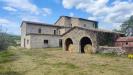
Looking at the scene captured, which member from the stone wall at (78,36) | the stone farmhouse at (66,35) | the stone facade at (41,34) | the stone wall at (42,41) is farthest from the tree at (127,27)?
the stone wall at (78,36)

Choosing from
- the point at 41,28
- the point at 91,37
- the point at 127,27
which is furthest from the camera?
the point at 127,27

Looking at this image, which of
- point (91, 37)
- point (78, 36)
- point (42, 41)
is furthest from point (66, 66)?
point (42, 41)

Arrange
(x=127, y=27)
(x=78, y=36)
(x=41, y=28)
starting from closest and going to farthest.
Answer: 1. (x=78, y=36)
2. (x=41, y=28)
3. (x=127, y=27)

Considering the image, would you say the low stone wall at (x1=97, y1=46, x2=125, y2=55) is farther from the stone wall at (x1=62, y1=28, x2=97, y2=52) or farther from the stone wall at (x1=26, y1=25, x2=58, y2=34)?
the stone wall at (x1=26, y1=25, x2=58, y2=34)

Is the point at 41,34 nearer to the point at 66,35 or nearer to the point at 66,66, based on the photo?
the point at 66,35

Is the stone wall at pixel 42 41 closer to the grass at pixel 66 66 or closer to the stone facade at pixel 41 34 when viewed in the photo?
the stone facade at pixel 41 34

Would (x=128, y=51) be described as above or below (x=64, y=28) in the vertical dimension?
below

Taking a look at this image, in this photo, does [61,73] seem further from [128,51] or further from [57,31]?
[57,31]

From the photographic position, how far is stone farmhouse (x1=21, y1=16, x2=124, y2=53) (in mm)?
30678

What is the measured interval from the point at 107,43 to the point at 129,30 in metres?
48.2

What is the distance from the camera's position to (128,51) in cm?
2658

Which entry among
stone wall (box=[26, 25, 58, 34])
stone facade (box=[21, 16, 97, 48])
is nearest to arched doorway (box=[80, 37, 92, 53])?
stone facade (box=[21, 16, 97, 48])

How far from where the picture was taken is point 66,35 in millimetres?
35562

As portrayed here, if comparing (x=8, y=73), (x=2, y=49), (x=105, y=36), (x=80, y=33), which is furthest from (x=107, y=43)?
(x=8, y=73)
